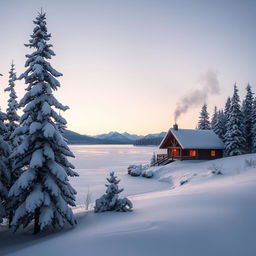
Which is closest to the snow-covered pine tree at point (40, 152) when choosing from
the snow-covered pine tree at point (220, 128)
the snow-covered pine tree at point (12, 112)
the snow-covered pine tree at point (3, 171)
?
the snow-covered pine tree at point (3, 171)

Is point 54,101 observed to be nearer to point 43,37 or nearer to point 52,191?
point 43,37

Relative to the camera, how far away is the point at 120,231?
7.13m

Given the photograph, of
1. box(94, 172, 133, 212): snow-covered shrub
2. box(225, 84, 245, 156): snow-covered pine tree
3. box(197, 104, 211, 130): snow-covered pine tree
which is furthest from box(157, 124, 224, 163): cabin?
box(94, 172, 133, 212): snow-covered shrub

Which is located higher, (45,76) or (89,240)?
(45,76)

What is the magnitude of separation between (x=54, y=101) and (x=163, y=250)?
8.59m

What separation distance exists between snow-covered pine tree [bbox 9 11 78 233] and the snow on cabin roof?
30.6m

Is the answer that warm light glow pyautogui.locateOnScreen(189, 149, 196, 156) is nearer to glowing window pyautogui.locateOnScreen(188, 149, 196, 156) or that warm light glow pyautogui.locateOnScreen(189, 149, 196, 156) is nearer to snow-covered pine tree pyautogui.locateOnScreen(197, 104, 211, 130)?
glowing window pyautogui.locateOnScreen(188, 149, 196, 156)

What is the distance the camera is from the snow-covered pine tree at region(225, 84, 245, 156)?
40094 millimetres

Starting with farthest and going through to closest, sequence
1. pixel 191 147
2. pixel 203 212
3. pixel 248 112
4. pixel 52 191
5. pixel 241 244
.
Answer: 1. pixel 248 112
2. pixel 191 147
3. pixel 52 191
4. pixel 203 212
5. pixel 241 244

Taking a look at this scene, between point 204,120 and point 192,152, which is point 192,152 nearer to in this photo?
→ point 192,152

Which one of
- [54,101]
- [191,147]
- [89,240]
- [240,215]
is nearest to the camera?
[89,240]

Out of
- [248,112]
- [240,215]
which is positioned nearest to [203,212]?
[240,215]

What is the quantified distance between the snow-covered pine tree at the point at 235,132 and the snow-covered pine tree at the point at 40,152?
35675mm

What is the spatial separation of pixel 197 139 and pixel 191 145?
3256 mm
